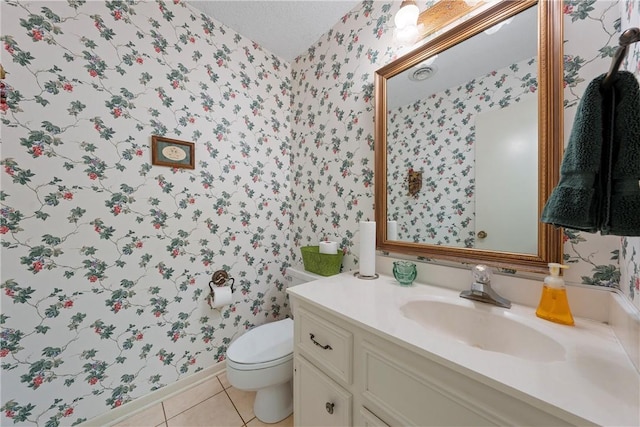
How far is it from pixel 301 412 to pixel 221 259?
3.17 ft

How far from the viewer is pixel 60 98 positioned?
3.37 feet

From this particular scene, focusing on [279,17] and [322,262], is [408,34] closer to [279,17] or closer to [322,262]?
[279,17]

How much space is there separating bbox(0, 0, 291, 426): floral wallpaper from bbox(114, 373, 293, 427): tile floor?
0.40 ft

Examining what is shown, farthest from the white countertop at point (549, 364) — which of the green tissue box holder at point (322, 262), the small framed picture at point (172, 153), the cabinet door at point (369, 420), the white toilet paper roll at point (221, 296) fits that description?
the small framed picture at point (172, 153)

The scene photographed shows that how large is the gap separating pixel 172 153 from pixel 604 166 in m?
1.69

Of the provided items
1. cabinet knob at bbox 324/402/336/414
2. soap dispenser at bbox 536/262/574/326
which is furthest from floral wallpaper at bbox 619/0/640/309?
cabinet knob at bbox 324/402/336/414

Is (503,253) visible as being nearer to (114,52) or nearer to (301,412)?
(301,412)

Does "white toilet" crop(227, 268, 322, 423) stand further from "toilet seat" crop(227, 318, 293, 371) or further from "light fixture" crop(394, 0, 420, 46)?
"light fixture" crop(394, 0, 420, 46)

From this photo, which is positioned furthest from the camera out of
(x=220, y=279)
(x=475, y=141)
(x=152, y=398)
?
(x=220, y=279)

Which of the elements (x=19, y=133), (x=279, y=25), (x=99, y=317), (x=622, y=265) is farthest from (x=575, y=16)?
(x=99, y=317)

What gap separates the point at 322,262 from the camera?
1412 millimetres

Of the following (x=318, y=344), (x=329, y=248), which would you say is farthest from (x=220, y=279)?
(x=318, y=344)

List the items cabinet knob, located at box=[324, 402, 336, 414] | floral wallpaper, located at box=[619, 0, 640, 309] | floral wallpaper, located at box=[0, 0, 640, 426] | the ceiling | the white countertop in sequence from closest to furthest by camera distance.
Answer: the white countertop → floral wallpaper, located at box=[619, 0, 640, 309] → cabinet knob, located at box=[324, 402, 336, 414] → floral wallpaper, located at box=[0, 0, 640, 426] → the ceiling

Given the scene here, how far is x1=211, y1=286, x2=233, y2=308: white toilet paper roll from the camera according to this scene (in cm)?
141
